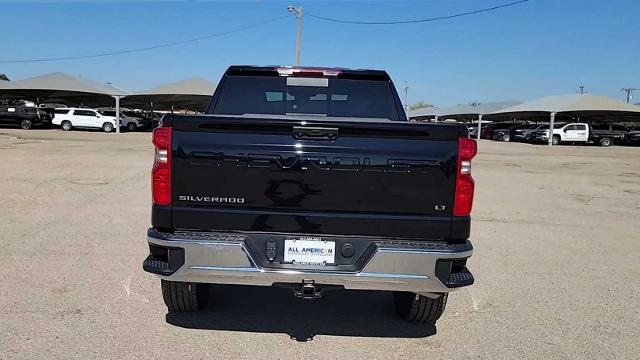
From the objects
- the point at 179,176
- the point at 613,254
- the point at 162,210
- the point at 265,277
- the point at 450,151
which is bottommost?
the point at 613,254

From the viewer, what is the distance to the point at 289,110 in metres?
4.77

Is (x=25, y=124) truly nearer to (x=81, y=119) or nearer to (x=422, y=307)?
(x=81, y=119)

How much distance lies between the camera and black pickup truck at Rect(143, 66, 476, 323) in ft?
10.3

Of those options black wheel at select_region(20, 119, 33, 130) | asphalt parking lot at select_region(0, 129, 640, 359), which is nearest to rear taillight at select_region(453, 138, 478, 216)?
asphalt parking lot at select_region(0, 129, 640, 359)

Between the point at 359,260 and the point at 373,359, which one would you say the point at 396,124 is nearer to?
the point at 359,260

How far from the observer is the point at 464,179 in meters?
3.22

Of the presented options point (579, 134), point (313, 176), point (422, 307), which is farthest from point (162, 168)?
point (579, 134)

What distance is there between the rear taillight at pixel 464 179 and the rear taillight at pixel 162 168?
1.82 m

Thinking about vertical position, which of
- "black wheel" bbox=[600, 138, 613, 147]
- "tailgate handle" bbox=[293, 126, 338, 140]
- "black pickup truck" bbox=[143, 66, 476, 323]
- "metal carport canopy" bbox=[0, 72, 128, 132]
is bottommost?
"black wheel" bbox=[600, 138, 613, 147]

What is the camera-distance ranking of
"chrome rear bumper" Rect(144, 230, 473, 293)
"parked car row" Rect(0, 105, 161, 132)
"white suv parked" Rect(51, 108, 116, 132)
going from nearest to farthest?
"chrome rear bumper" Rect(144, 230, 473, 293) → "parked car row" Rect(0, 105, 161, 132) → "white suv parked" Rect(51, 108, 116, 132)

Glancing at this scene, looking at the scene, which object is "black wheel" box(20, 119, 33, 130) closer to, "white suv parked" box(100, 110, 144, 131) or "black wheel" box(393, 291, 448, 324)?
"white suv parked" box(100, 110, 144, 131)

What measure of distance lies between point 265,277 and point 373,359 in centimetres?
96

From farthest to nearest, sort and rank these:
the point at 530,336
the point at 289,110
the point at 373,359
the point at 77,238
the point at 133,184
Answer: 1. the point at 133,184
2. the point at 77,238
3. the point at 289,110
4. the point at 530,336
5. the point at 373,359

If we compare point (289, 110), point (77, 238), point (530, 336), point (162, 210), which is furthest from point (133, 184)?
point (530, 336)
